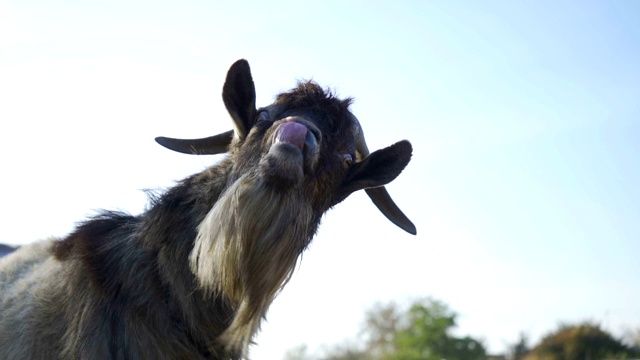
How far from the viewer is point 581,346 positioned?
15969 mm

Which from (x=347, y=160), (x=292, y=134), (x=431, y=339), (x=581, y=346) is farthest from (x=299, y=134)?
(x=431, y=339)

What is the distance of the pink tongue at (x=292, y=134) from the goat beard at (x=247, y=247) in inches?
10.0

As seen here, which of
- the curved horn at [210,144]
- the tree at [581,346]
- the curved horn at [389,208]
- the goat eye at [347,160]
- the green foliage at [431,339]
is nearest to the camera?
the goat eye at [347,160]

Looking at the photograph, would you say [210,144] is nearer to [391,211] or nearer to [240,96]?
[240,96]

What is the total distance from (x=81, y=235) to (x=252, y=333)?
126 centimetres

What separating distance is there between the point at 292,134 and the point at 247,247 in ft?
2.21

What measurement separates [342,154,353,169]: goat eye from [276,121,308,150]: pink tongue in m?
0.55

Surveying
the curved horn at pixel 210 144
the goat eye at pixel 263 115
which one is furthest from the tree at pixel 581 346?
the goat eye at pixel 263 115

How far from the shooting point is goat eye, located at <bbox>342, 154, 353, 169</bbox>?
5539 mm

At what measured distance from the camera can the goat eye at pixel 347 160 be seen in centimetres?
554

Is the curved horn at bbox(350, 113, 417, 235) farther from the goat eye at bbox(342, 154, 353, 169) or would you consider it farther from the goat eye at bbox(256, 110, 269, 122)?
the goat eye at bbox(256, 110, 269, 122)

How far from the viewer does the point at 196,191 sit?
17.5ft

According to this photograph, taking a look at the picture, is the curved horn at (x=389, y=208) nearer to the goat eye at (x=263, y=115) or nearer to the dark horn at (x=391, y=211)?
the dark horn at (x=391, y=211)

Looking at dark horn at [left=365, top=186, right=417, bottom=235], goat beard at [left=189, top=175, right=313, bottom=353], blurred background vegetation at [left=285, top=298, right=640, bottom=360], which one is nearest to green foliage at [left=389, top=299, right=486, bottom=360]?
blurred background vegetation at [left=285, top=298, right=640, bottom=360]
